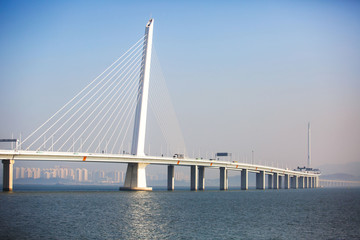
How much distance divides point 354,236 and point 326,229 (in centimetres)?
372

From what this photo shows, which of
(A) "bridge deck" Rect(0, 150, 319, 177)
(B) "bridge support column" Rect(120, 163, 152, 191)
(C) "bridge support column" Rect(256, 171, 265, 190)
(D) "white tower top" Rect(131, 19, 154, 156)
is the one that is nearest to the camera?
(A) "bridge deck" Rect(0, 150, 319, 177)

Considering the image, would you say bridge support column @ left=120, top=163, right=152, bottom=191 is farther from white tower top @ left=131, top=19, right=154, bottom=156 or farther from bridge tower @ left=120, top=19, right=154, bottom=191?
white tower top @ left=131, top=19, right=154, bottom=156

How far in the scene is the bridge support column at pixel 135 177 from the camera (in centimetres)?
8775

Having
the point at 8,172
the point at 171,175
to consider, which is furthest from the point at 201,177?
the point at 8,172

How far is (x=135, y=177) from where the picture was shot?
8881 centimetres

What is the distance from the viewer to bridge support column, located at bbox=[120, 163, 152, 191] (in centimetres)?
8775

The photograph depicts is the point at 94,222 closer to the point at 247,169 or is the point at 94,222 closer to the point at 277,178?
the point at 247,169

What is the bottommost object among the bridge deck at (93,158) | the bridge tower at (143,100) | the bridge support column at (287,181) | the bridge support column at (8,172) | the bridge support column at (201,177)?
the bridge support column at (287,181)

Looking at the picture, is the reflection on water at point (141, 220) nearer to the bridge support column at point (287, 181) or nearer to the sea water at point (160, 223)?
the sea water at point (160, 223)

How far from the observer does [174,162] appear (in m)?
101

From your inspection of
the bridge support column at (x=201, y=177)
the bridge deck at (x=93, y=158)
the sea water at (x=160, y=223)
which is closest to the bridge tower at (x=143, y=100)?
the bridge deck at (x=93, y=158)

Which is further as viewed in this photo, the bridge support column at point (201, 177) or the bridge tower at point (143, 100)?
the bridge support column at point (201, 177)

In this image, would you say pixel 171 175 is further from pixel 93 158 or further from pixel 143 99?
pixel 143 99

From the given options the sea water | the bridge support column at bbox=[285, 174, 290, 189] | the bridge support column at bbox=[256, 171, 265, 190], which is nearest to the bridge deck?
the sea water
